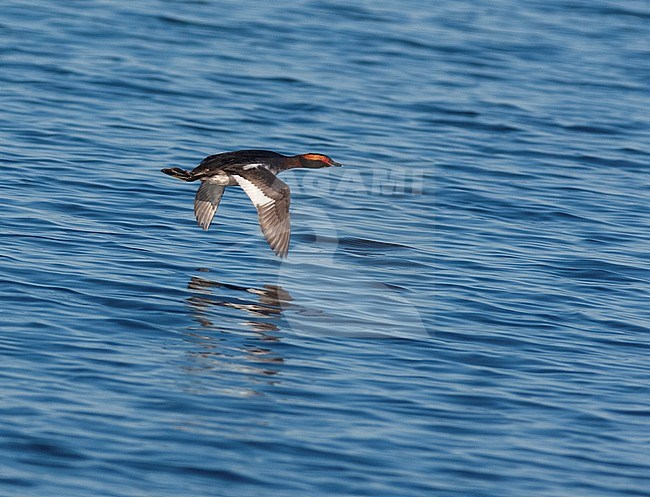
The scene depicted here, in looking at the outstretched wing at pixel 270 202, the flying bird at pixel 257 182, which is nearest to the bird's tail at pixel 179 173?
the flying bird at pixel 257 182

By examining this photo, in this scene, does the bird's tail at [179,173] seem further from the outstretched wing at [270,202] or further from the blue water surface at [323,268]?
the blue water surface at [323,268]

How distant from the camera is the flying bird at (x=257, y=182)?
10.0m

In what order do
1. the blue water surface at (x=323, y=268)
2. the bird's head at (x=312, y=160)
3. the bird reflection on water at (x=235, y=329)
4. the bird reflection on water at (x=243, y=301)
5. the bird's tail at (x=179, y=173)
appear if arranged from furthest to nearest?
the bird's head at (x=312, y=160)
the bird's tail at (x=179, y=173)
the bird reflection on water at (x=243, y=301)
the bird reflection on water at (x=235, y=329)
the blue water surface at (x=323, y=268)

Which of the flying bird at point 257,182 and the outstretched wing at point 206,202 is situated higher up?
the flying bird at point 257,182

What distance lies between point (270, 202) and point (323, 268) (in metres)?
1.26

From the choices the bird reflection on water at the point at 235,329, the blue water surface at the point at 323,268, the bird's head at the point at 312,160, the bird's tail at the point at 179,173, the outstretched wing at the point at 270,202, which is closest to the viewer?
the blue water surface at the point at 323,268

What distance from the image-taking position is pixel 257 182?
33.8 ft

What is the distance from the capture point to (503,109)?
18.1 m

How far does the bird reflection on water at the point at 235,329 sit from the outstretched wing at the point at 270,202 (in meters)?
0.47

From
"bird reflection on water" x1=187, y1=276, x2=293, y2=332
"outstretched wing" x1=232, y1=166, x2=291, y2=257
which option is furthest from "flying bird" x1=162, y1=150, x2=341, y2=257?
"bird reflection on water" x1=187, y1=276, x2=293, y2=332

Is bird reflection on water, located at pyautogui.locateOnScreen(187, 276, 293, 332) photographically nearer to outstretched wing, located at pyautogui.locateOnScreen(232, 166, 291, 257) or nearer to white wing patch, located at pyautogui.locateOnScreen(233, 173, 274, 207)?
outstretched wing, located at pyautogui.locateOnScreen(232, 166, 291, 257)

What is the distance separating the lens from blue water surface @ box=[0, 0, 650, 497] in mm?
7164

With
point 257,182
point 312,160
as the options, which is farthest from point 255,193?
point 312,160

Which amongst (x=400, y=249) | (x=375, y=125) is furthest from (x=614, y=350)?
(x=375, y=125)
